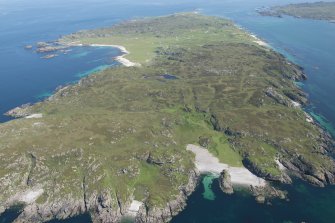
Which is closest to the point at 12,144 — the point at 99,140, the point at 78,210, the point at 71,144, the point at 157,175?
the point at 71,144

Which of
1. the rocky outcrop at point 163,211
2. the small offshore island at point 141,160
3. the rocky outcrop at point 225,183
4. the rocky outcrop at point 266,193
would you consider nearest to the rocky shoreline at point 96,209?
the rocky outcrop at point 163,211

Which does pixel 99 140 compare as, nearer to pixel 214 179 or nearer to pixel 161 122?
pixel 161 122

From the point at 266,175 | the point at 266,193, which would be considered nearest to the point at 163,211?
the point at 266,193

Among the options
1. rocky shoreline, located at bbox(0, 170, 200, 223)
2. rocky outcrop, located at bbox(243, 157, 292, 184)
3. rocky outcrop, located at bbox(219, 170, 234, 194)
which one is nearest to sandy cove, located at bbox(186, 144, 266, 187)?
rocky outcrop, located at bbox(243, 157, 292, 184)

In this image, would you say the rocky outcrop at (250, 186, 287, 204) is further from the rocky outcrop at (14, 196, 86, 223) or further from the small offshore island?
the rocky outcrop at (14, 196, 86, 223)

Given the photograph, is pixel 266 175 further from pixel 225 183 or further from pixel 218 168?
pixel 218 168

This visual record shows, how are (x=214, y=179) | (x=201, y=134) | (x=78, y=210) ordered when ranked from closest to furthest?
1. (x=78, y=210)
2. (x=214, y=179)
3. (x=201, y=134)
